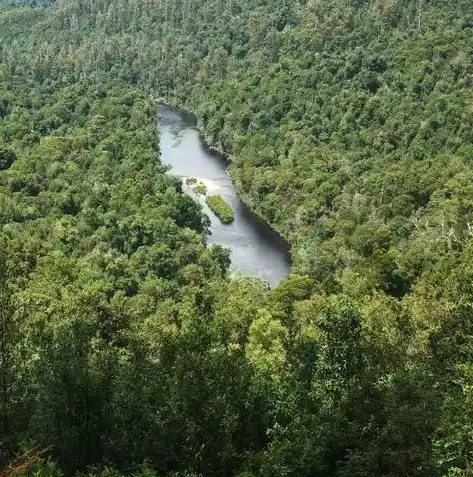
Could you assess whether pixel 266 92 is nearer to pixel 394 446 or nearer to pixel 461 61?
pixel 461 61

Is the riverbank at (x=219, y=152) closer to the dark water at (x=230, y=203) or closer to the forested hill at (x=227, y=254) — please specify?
the dark water at (x=230, y=203)

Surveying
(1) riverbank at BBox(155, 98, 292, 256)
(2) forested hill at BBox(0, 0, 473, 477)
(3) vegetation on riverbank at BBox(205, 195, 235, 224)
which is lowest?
(1) riverbank at BBox(155, 98, 292, 256)

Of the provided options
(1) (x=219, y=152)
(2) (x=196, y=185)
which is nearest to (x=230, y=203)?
(2) (x=196, y=185)

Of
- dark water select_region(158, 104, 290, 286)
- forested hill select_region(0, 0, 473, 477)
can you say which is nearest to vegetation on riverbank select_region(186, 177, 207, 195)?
dark water select_region(158, 104, 290, 286)

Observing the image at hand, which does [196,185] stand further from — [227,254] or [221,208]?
[227,254]

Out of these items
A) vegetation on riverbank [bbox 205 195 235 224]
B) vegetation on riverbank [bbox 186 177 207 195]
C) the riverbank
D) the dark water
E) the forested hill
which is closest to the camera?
the forested hill

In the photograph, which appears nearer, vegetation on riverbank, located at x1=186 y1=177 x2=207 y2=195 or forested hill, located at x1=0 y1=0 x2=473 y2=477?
forested hill, located at x1=0 y1=0 x2=473 y2=477

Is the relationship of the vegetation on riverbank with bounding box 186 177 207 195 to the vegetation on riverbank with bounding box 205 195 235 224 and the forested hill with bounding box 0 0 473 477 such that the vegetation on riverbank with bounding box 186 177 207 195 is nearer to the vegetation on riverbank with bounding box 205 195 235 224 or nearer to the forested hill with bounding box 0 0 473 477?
the vegetation on riverbank with bounding box 205 195 235 224

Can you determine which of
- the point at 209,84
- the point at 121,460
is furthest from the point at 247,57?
the point at 121,460
